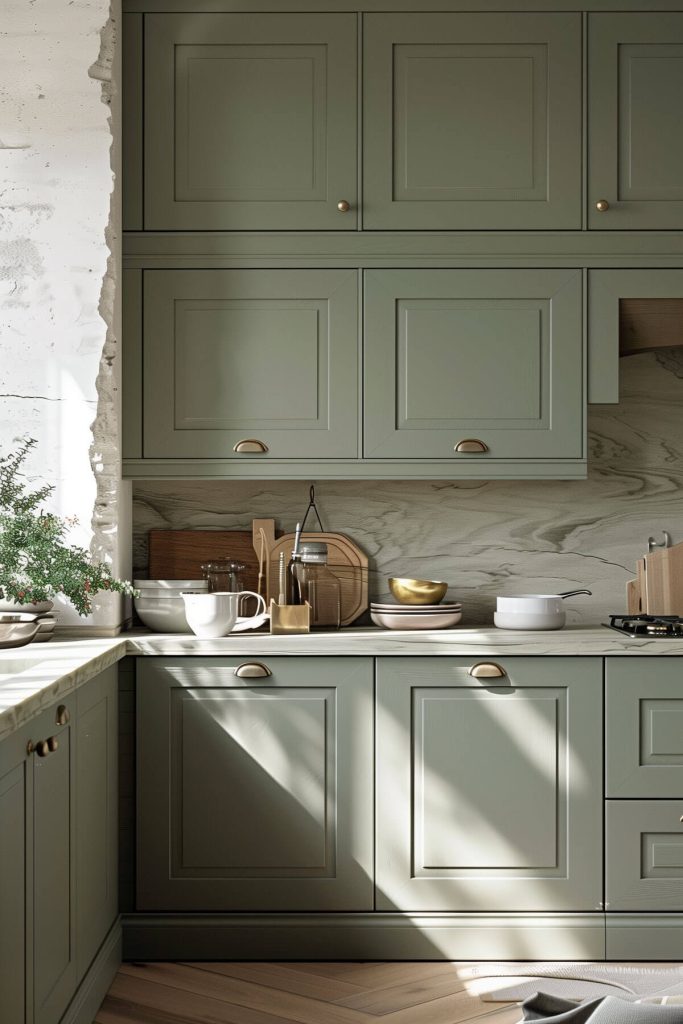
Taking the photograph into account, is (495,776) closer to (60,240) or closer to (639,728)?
(639,728)

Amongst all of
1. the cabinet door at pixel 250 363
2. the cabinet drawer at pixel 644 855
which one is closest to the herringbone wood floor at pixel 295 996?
the cabinet drawer at pixel 644 855

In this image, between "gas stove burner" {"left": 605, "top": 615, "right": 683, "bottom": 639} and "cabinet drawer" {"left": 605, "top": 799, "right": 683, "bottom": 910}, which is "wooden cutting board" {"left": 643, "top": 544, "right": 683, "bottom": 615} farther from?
"cabinet drawer" {"left": 605, "top": 799, "right": 683, "bottom": 910}

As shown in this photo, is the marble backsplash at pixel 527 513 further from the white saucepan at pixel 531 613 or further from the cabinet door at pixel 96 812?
the cabinet door at pixel 96 812

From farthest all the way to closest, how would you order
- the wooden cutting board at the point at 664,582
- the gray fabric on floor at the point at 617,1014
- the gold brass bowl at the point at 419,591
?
the wooden cutting board at the point at 664,582
the gold brass bowl at the point at 419,591
the gray fabric on floor at the point at 617,1014

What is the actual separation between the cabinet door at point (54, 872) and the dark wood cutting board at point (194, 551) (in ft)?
3.34

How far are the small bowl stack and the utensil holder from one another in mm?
228

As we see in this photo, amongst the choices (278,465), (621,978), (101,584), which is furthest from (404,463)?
(621,978)

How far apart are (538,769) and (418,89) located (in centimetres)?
189

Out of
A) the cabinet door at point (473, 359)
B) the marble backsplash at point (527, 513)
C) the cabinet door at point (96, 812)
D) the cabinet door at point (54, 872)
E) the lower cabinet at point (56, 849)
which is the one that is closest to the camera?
the lower cabinet at point (56, 849)

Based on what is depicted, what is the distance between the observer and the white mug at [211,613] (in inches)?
104

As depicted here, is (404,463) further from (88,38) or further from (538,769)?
(88,38)

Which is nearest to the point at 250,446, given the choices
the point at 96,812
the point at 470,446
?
the point at 470,446

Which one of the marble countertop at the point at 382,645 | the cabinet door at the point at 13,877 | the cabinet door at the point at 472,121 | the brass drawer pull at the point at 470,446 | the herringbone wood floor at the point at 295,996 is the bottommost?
the herringbone wood floor at the point at 295,996

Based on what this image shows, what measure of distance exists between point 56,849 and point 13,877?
0.30 meters
